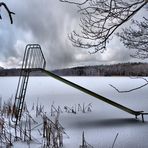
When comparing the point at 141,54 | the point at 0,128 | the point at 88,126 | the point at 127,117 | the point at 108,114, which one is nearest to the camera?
the point at 0,128

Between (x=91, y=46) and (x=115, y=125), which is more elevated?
(x=91, y=46)

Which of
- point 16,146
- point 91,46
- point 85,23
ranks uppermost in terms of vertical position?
point 85,23

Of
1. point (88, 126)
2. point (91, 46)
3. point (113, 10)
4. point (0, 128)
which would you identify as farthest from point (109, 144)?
point (113, 10)

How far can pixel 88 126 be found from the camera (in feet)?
23.0

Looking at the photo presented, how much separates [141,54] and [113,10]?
11.5 ft

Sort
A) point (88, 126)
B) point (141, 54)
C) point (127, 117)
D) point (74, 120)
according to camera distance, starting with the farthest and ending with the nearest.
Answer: point (141, 54)
point (127, 117)
point (74, 120)
point (88, 126)

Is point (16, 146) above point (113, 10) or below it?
below

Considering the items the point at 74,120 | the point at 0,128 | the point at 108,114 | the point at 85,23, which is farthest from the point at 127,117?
the point at 0,128

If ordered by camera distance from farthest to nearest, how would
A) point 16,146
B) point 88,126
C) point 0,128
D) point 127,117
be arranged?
point 127,117
point 88,126
point 0,128
point 16,146

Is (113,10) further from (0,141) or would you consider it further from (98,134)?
(0,141)

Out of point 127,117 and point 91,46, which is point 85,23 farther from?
point 127,117

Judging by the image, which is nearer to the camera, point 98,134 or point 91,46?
point 98,134

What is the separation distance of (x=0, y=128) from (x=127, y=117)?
3767 mm

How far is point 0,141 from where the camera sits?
524cm
